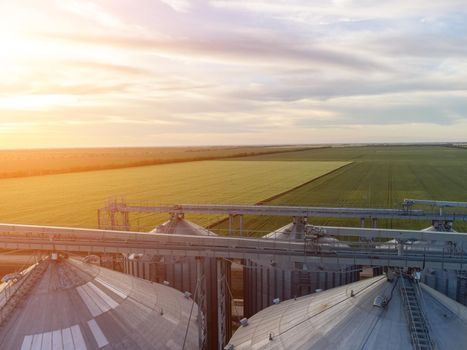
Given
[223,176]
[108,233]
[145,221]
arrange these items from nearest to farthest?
[108,233] < [145,221] < [223,176]

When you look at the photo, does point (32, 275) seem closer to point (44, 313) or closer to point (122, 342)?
point (44, 313)

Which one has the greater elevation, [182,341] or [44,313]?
[44,313]

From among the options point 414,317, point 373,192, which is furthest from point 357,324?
point 373,192

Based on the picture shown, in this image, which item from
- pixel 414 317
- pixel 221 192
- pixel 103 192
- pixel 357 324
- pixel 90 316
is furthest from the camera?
pixel 103 192

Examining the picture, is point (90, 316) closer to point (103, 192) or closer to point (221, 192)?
point (221, 192)

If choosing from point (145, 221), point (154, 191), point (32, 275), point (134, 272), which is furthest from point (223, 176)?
point (32, 275)

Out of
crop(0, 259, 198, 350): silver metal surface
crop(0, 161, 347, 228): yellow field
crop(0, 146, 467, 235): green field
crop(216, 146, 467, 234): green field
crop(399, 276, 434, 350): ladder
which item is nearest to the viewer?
crop(399, 276, 434, 350): ladder

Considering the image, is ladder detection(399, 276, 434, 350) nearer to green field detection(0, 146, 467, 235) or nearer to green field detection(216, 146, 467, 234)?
green field detection(0, 146, 467, 235)

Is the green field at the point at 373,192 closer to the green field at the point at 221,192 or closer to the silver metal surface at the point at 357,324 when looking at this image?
the green field at the point at 221,192

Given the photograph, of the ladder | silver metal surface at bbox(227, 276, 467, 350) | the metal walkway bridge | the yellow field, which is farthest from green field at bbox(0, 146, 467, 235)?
the ladder
